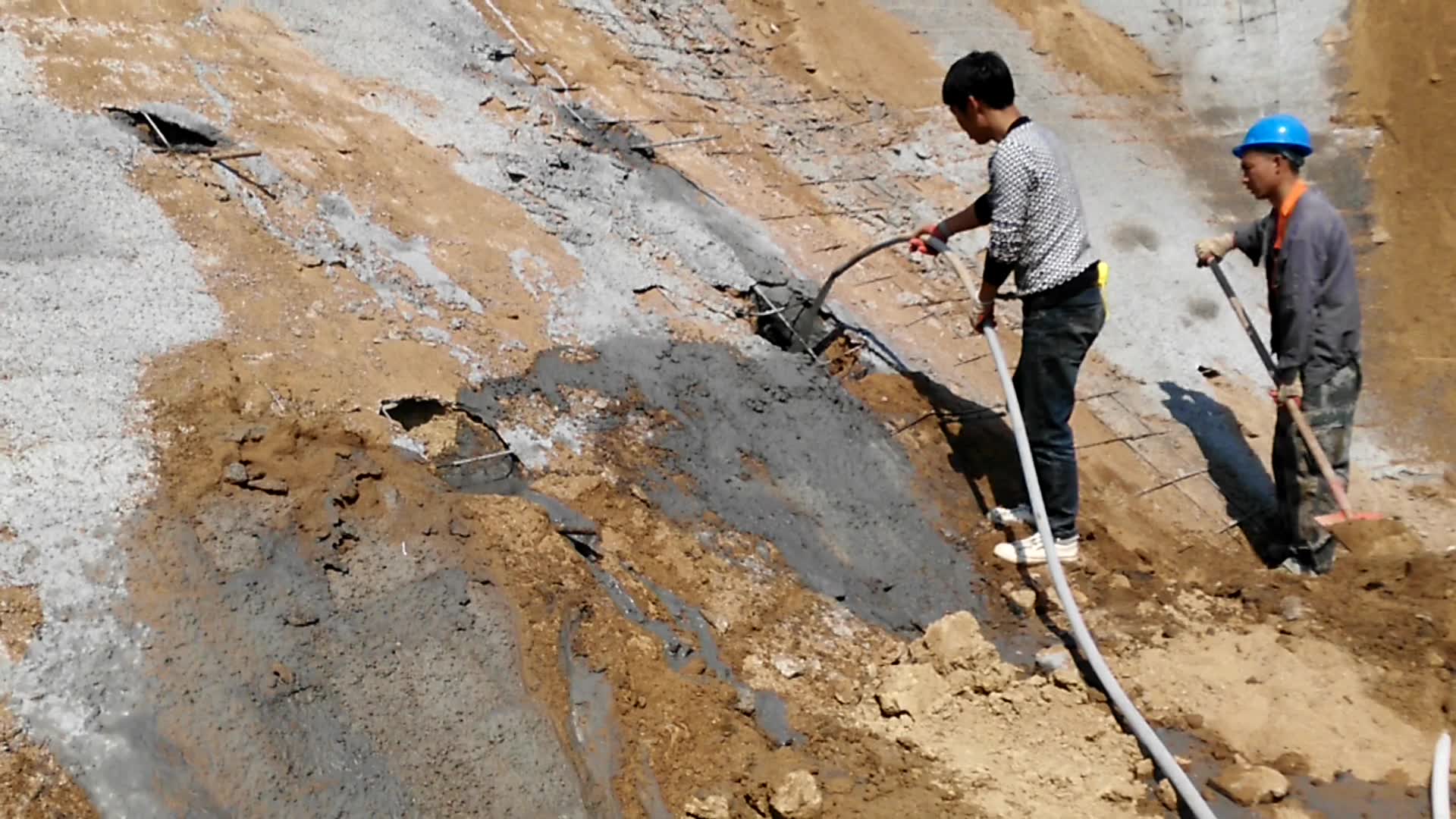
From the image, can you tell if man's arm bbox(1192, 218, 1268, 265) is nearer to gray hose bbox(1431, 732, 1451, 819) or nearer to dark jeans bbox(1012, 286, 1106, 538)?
dark jeans bbox(1012, 286, 1106, 538)

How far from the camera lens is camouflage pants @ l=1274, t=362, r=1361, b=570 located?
13.8 ft

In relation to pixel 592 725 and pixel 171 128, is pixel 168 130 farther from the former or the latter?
pixel 592 725

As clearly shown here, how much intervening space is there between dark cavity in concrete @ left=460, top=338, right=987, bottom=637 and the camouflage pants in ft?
4.25

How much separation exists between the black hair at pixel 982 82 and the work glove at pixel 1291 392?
4.92 ft

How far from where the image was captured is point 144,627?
2.64 metres

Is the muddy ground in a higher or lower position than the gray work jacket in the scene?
lower

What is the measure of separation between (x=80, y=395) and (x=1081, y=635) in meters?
2.83

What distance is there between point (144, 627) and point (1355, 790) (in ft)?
9.83

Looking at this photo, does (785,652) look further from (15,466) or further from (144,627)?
(15,466)


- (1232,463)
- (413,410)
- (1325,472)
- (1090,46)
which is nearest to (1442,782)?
(1325,472)

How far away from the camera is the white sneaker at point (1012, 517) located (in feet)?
13.7

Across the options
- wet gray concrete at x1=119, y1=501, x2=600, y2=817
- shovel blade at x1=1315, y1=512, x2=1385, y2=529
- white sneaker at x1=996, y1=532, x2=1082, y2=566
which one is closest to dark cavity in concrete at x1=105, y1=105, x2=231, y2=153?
wet gray concrete at x1=119, y1=501, x2=600, y2=817

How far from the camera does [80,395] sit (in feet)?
10.4

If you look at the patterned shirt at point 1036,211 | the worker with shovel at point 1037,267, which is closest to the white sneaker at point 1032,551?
the worker with shovel at point 1037,267
